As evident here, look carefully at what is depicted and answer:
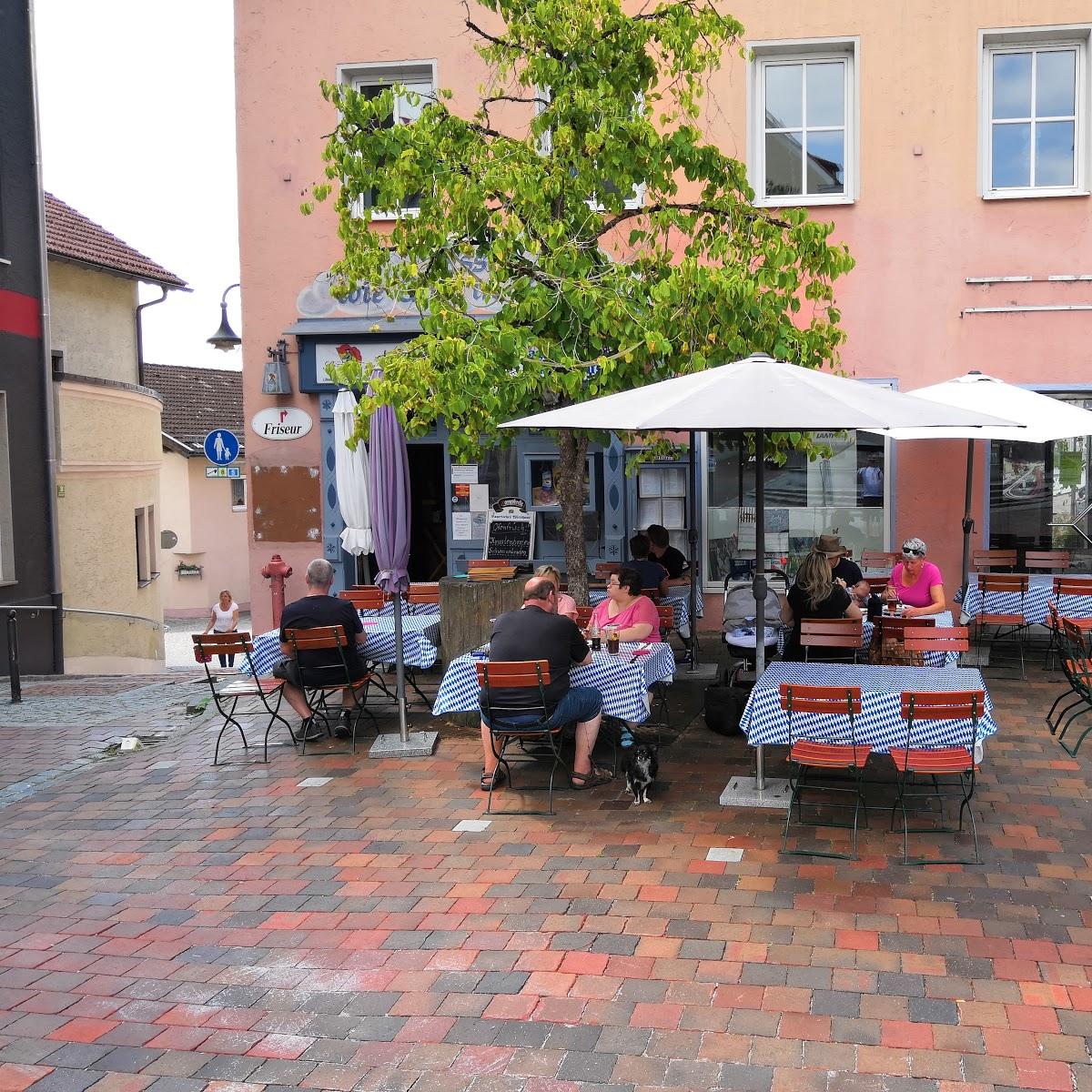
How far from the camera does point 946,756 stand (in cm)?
642

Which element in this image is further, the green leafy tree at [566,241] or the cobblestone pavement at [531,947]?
the green leafy tree at [566,241]

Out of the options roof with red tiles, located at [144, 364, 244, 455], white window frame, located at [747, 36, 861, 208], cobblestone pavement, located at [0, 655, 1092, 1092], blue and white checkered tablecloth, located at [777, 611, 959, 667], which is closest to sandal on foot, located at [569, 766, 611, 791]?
cobblestone pavement, located at [0, 655, 1092, 1092]

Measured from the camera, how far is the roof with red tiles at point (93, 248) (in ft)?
66.2

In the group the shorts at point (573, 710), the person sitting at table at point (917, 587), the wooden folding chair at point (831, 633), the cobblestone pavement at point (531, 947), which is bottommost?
the cobblestone pavement at point (531, 947)

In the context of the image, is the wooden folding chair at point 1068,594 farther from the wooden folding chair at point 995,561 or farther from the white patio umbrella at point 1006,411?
the wooden folding chair at point 995,561

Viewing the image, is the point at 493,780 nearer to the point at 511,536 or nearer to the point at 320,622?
the point at 320,622

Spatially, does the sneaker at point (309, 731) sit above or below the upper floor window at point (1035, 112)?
below

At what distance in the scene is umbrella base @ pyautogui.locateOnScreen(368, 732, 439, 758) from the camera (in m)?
8.81

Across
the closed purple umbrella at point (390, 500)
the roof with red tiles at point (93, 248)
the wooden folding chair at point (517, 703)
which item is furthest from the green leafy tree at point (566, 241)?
the roof with red tiles at point (93, 248)

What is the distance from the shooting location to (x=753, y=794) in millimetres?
7441

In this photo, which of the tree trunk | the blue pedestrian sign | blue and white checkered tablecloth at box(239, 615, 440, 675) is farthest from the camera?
the blue pedestrian sign

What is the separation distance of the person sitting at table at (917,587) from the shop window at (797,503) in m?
3.12

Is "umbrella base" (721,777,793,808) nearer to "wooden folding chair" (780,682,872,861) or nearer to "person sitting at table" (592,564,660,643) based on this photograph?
"wooden folding chair" (780,682,872,861)

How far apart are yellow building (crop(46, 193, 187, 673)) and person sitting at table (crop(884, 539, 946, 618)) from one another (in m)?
11.9
